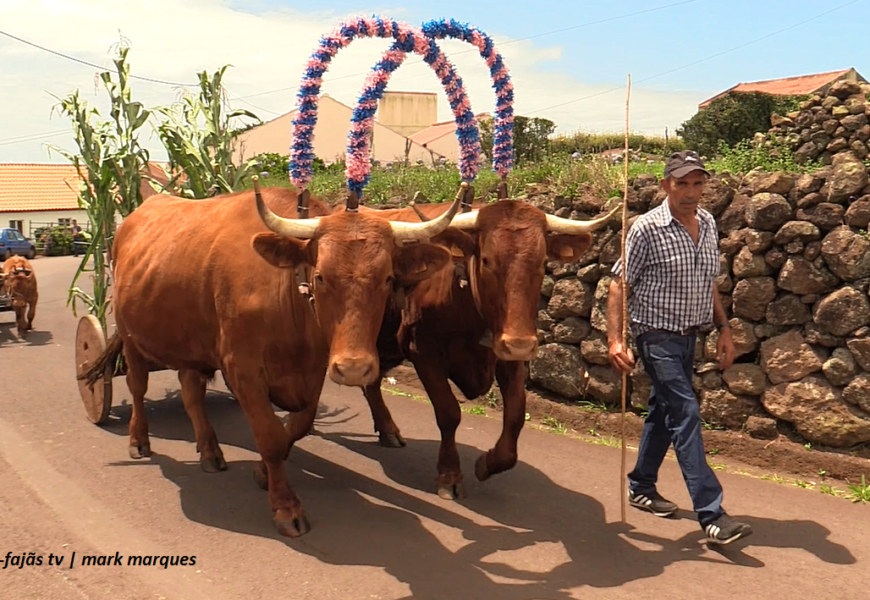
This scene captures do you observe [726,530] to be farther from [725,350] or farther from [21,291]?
[21,291]

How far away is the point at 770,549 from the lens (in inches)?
174

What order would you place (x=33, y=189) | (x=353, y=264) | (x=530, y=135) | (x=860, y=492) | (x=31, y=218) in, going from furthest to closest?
(x=33, y=189)
(x=31, y=218)
(x=530, y=135)
(x=860, y=492)
(x=353, y=264)

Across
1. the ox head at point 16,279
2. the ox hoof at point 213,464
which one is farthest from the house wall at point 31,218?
the ox hoof at point 213,464

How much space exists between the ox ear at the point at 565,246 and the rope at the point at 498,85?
4.67ft

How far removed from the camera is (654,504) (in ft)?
16.3

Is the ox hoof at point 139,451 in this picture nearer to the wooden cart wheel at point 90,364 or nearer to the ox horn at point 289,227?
the wooden cart wheel at point 90,364

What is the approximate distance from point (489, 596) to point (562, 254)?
2.05 m

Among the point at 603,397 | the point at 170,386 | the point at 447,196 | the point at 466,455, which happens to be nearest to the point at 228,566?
the point at 466,455

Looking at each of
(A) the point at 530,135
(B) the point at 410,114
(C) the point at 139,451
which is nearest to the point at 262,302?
(C) the point at 139,451

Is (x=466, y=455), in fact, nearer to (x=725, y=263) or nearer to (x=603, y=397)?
(x=603, y=397)

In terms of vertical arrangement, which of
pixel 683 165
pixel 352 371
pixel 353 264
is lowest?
pixel 352 371

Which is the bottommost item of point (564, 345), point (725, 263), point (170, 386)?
point (170, 386)

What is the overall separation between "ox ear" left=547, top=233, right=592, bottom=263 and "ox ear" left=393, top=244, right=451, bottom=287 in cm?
86

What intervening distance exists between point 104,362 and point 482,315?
11.9ft
